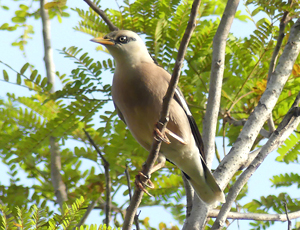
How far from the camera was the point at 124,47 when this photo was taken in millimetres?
3496

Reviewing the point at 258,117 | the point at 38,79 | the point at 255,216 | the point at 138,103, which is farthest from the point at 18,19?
the point at 255,216

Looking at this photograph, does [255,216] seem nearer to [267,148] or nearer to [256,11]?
[267,148]

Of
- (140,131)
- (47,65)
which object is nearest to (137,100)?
(140,131)

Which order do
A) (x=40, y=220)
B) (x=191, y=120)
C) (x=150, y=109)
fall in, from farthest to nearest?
(x=191, y=120) < (x=150, y=109) < (x=40, y=220)

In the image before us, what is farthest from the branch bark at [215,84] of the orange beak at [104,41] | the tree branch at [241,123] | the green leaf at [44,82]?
the green leaf at [44,82]

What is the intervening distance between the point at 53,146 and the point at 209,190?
200cm

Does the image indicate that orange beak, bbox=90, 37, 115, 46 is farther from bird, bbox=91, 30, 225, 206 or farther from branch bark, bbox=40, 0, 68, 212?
branch bark, bbox=40, 0, 68, 212

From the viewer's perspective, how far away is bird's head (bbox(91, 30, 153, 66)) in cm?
344

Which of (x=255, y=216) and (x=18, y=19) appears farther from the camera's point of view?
(x=18, y=19)

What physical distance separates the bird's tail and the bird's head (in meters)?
1.18

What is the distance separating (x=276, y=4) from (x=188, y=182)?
1885 mm

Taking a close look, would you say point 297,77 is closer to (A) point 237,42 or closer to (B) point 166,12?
(A) point 237,42

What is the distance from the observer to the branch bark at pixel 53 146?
14.5 feet

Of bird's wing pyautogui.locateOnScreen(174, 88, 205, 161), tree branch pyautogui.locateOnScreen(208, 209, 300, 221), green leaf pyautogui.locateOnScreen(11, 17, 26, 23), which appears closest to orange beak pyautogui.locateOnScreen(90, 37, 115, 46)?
bird's wing pyautogui.locateOnScreen(174, 88, 205, 161)
